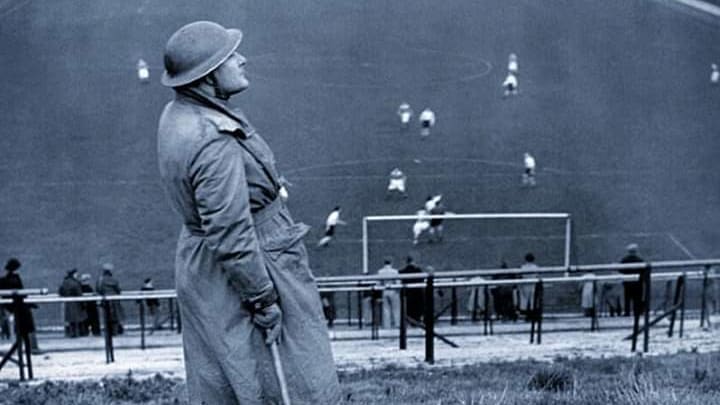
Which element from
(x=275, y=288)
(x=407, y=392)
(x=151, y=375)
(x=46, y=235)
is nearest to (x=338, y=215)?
(x=46, y=235)

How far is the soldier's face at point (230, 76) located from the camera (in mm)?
3621

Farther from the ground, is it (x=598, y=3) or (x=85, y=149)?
(x=598, y=3)

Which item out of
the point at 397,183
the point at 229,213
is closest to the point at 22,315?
the point at 229,213

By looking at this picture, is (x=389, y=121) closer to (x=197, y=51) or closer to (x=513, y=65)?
(x=513, y=65)

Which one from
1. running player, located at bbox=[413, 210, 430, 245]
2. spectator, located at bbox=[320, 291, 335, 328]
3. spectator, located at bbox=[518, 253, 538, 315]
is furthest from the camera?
running player, located at bbox=[413, 210, 430, 245]

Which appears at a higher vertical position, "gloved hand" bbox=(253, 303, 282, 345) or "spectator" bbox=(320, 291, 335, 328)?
"gloved hand" bbox=(253, 303, 282, 345)

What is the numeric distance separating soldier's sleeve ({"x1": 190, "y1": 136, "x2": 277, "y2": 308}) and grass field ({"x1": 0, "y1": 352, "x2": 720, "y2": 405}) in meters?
2.36

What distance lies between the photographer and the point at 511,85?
107ft

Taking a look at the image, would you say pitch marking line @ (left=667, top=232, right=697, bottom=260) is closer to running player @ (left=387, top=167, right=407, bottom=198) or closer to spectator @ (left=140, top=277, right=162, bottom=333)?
running player @ (left=387, top=167, right=407, bottom=198)

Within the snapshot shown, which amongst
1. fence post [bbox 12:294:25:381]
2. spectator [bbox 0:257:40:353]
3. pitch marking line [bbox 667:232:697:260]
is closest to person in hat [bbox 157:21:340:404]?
fence post [bbox 12:294:25:381]

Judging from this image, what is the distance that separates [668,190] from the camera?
24.7 m

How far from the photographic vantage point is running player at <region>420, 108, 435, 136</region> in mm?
28344

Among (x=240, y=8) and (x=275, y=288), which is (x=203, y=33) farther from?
(x=240, y=8)

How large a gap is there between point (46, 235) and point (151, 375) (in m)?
13.7
